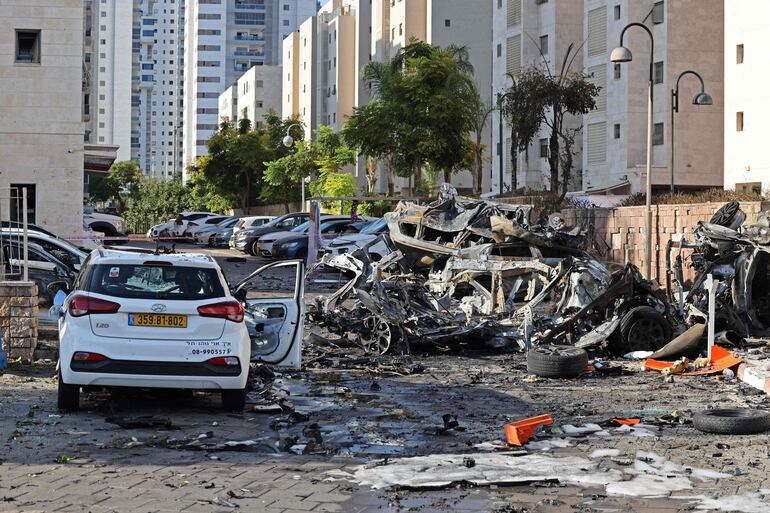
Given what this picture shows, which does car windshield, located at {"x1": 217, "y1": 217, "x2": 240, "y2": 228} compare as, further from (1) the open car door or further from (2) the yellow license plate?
(2) the yellow license plate

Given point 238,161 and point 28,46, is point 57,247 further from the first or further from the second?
point 238,161

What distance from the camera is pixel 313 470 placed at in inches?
328

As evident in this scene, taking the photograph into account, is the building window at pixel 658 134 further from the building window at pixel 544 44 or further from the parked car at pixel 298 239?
the parked car at pixel 298 239

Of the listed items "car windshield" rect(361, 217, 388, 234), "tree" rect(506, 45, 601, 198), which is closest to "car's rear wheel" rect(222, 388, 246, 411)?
"car windshield" rect(361, 217, 388, 234)

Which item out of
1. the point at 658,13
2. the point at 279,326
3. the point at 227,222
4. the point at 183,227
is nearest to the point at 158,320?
the point at 279,326

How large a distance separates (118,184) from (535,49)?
271ft

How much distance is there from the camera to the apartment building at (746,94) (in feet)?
169

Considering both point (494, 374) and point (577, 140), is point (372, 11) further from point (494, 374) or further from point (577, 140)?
point (494, 374)

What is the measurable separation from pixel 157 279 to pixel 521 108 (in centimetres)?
4547

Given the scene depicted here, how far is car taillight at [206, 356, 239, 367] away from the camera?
34.6 feet

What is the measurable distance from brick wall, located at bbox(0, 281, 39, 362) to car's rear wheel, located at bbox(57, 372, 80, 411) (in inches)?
156

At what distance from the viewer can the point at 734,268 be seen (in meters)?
18.6

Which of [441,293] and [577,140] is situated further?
[577,140]

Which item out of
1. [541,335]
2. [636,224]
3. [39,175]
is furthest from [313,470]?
[39,175]
